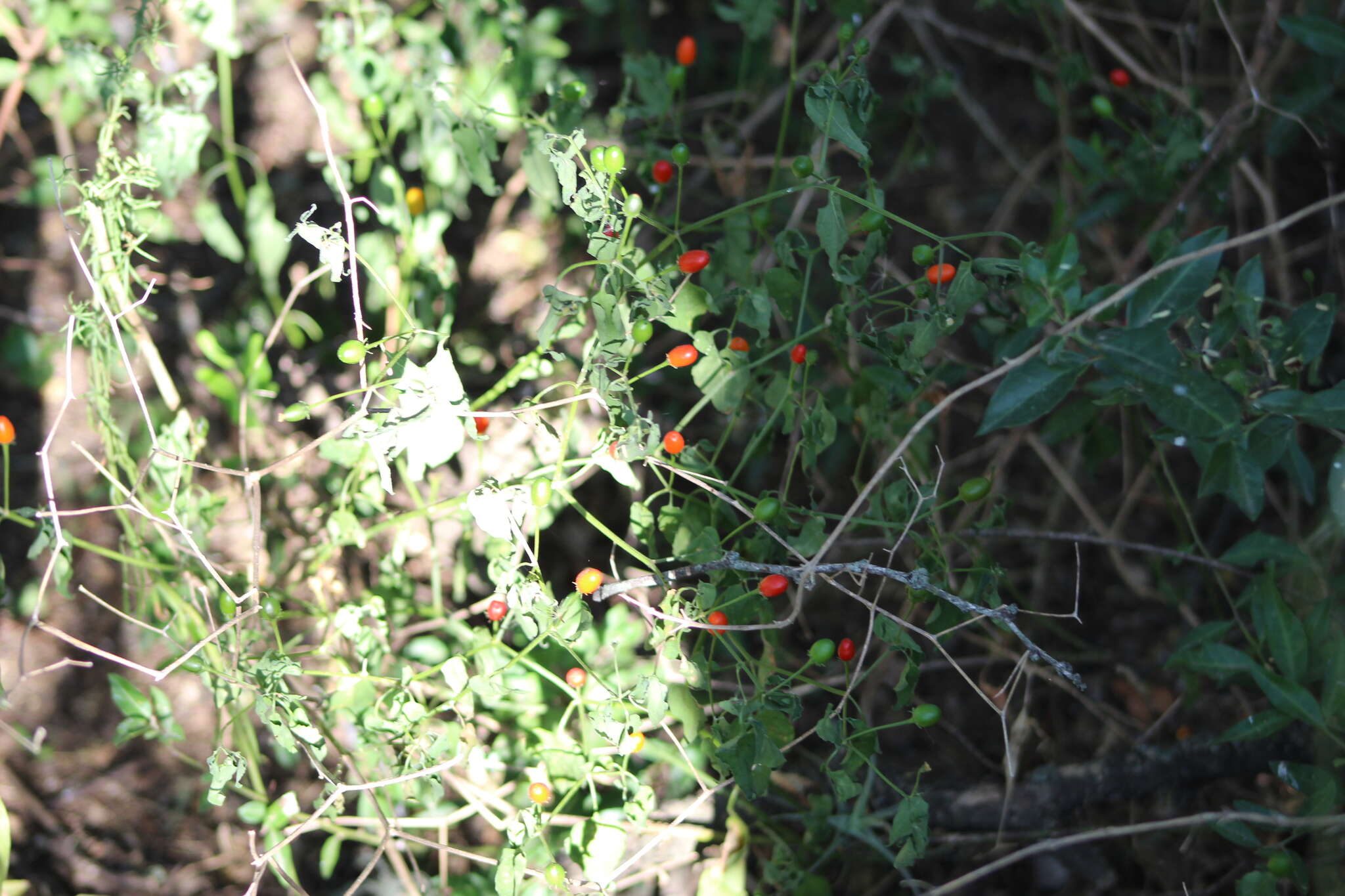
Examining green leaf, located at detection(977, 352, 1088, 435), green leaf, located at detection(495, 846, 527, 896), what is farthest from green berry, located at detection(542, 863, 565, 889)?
green leaf, located at detection(977, 352, 1088, 435)

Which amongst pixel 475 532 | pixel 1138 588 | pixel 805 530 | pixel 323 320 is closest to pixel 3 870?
pixel 475 532

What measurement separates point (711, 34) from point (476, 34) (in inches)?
24.5

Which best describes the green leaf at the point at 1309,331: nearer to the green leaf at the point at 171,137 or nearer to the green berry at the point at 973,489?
the green berry at the point at 973,489

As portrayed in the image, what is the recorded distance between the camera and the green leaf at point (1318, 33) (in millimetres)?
1407

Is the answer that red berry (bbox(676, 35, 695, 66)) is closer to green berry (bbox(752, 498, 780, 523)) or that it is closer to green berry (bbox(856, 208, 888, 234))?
green berry (bbox(856, 208, 888, 234))

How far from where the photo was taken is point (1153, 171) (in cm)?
146

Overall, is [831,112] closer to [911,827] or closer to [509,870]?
[911,827]

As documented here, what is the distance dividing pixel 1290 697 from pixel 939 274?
653 mm

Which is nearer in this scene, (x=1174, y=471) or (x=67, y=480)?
(x=67, y=480)

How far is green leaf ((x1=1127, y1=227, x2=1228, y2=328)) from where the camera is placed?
104 centimetres

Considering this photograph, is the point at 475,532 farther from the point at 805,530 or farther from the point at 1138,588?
the point at 1138,588

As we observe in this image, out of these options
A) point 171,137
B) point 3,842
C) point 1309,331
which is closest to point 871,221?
point 1309,331

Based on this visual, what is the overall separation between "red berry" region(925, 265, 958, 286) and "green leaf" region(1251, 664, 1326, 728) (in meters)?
0.61

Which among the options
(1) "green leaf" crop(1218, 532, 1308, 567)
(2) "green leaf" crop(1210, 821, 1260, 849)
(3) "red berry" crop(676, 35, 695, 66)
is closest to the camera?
(2) "green leaf" crop(1210, 821, 1260, 849)
